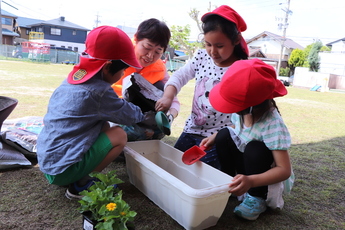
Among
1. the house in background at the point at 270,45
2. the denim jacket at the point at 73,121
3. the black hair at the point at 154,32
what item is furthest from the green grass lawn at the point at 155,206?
the house in background at the point at 270,45

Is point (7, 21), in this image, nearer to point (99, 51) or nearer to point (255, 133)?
point (99, 51)

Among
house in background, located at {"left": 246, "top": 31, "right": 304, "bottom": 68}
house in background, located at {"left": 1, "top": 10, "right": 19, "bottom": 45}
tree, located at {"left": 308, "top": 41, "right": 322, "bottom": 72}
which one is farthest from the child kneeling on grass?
house in background, located at {"left": 1, "top": 10, "right": 19, "bottom": 45}

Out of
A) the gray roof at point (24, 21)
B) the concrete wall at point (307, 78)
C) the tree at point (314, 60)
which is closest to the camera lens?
the concrete wall at point (307, 78)

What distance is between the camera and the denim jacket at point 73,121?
4.31ft

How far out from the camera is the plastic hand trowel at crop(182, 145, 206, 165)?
153 cm

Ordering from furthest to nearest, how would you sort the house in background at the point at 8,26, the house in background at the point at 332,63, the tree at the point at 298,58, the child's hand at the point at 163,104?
the house in background at the point at 8,26 < the tree at the point at 298,58 < the house in background at the point at 332,63 < the child's hand at the point at 163,104

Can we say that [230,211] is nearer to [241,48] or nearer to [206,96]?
[206,96]

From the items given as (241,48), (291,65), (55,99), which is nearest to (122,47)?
(55,99)

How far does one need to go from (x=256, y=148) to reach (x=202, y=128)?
0.57m

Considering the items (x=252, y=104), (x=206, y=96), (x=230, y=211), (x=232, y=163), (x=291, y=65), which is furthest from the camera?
(x=291, y=65)

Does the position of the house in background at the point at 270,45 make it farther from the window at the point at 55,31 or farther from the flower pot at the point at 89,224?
the flower pot at the point at 89,224

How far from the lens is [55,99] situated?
141cm

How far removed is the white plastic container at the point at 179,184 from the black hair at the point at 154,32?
0.66m

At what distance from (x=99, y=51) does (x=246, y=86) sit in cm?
70
